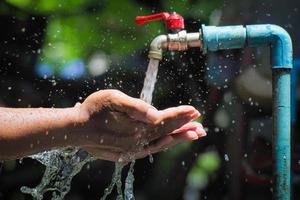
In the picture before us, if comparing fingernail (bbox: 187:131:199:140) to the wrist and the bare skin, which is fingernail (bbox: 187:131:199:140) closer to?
the bare skin

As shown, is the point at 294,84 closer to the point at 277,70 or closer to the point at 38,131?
the point at 277,70

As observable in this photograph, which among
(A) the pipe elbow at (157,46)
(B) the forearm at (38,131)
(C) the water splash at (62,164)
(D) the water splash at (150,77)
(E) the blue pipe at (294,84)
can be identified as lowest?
(C) the water splash at (62,164)

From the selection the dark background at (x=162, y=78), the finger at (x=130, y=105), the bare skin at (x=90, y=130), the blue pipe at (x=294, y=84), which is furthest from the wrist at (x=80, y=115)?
the blue pipe at (x=294, y=84)

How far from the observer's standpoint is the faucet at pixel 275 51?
1674mm

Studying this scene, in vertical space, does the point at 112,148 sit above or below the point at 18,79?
below

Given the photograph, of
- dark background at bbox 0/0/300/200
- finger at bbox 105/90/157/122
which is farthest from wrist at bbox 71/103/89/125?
dark background at bbox 0/0/300/200

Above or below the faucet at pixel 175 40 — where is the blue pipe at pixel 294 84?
above

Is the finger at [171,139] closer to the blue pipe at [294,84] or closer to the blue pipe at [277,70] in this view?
the blue pipe at [277,70]

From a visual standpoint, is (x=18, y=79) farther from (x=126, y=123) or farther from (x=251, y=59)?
(x=126, y=123)

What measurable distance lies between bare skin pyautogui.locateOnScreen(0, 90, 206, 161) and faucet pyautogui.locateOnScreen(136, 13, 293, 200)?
8.5 inches

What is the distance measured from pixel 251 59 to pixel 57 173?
150cm

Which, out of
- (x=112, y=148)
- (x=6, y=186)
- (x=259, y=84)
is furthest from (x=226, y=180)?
(x=112, y=148)

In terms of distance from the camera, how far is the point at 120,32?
11.3ft

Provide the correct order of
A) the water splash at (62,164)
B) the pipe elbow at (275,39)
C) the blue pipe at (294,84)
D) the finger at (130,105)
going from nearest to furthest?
the finger at (130,105)
the pipe elbow at (275,39)
the water splash at (62,164)
the blue pipe at (294,84)
